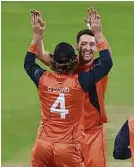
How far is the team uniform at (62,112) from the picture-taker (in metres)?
7.62

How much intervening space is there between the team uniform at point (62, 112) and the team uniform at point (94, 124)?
1.99ft

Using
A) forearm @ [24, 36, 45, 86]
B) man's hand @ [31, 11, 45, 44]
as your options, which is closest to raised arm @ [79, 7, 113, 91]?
forearm @ [24, 36, 45, 86]

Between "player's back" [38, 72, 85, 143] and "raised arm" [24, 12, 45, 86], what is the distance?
2.8 inches

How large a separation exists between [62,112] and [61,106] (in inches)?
2.6

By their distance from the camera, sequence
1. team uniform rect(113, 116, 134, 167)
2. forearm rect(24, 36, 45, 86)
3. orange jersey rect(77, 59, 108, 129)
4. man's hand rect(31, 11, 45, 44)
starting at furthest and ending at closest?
orange jersey rect(77, 59, 108, 129), man's hand rect(31, 11, 45, 44), forearm rect(24, 36, 45, 86), team uniform rect(113, 116, 134, 167)

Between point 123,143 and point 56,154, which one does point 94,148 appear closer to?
point 56,154

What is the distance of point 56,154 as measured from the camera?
25.0 ft

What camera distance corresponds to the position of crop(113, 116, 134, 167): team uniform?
6203mm

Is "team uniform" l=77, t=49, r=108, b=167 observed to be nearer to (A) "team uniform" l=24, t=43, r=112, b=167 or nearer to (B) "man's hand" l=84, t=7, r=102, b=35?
(A) "team uniform" l=24, t=43, r=112, b=167

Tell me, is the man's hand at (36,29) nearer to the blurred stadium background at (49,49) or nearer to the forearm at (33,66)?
the forearm at (33,66)

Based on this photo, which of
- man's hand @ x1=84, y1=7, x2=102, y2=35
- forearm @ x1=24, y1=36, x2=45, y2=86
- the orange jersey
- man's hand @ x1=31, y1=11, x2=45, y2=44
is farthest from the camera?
the orange jersey

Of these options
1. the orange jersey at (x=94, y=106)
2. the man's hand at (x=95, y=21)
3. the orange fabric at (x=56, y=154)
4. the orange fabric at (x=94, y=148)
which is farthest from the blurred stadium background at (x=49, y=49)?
the man's hand at (x=95, y=21)

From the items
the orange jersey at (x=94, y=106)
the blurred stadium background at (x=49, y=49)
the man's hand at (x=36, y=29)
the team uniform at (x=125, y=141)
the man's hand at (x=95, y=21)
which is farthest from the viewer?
the blurred stadium background at (x=49, y=49)

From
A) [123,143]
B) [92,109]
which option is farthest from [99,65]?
[123,143]
